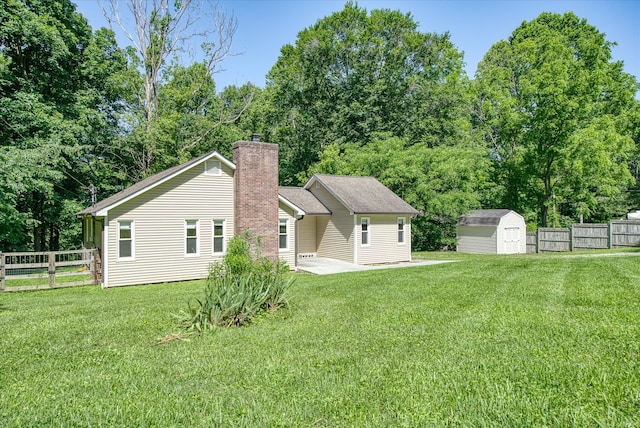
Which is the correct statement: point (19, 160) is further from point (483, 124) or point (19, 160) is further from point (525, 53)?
point (525, 53)

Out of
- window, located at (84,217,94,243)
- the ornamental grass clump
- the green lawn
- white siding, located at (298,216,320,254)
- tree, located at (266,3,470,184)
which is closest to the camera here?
the green lawn

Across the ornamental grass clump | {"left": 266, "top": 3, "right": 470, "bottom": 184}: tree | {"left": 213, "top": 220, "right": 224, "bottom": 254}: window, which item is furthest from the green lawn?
{"left": 266, "top": 3, "right": 470, "bottom": 184}: tree

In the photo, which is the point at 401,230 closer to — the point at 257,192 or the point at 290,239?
the point at 290,239

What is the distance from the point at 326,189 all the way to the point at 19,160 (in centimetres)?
1381

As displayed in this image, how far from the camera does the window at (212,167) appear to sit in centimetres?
1650

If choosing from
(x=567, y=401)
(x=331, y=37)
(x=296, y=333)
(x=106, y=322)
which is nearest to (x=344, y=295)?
(x=296, y=333)

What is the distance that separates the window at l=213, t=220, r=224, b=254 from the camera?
16.8m

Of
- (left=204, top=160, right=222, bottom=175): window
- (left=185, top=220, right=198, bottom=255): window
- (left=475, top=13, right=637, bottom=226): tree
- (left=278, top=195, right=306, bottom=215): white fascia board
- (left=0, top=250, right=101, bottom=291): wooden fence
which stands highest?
(left=475, top=13, right=637, bottom=226): tree

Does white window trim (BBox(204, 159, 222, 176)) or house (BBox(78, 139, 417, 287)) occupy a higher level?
white window trim (BBox(204, 159, 222, 176))

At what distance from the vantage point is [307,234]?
23406mm

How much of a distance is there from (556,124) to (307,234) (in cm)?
1827

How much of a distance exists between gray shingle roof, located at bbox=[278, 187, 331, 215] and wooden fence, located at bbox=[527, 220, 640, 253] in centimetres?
1477

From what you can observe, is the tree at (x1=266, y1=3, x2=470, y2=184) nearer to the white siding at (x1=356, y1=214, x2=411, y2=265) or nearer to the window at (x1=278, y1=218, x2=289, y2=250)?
the white siding at (x1=356, y1=214, x2=411, y2=265)

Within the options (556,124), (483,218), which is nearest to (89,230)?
(483,218)
